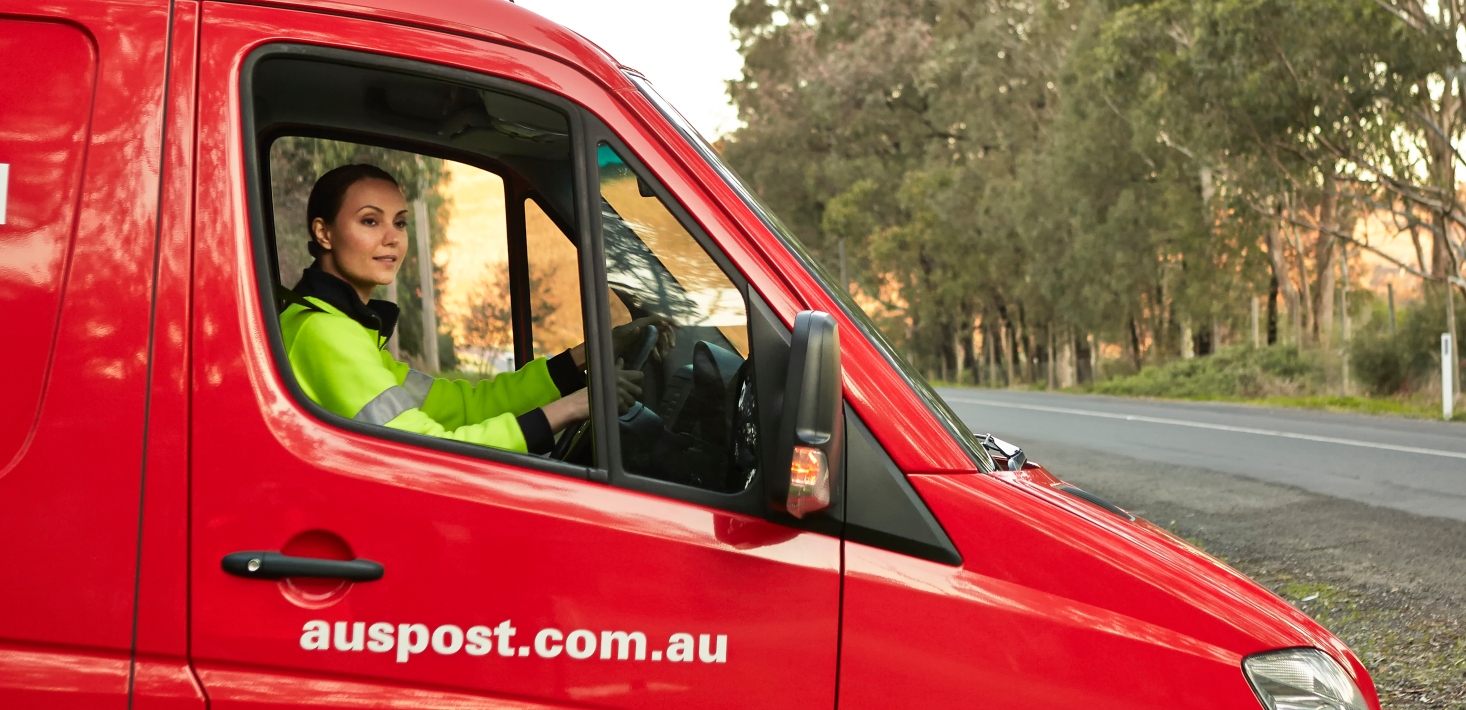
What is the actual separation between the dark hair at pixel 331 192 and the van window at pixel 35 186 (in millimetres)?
673

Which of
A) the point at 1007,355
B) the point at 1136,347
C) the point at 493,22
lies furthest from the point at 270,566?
the point at 1007,355

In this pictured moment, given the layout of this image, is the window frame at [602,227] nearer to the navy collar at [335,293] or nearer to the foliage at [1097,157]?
the navy collar at [335,293]

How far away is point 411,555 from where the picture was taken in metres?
2.09

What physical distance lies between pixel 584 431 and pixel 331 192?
0.82 meters

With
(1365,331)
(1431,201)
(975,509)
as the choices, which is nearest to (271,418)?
(975,509)

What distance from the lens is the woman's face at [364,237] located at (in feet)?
9.02

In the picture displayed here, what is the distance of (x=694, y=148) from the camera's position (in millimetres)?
2340

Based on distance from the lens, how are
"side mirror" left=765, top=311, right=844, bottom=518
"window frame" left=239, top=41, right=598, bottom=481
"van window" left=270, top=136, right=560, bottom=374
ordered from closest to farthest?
"side mirror" left=765, top=311, right=844, bottom=518 → "window frame" left=239, top=41, right=598, bottom=481 → "van window" left=270, top=136, right=560, bottom=374

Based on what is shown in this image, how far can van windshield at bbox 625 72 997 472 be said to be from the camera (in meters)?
2.36

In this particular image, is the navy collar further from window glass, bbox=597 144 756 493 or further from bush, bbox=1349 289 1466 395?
bush, bbox=1349 289 1466 395

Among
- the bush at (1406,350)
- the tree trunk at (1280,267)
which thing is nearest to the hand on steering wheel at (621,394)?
the bush at (1406,350)

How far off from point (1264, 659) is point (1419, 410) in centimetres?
2084

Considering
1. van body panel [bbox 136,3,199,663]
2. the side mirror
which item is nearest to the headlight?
the side mirror

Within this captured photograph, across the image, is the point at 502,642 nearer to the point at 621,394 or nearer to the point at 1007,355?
the point at 621,394
